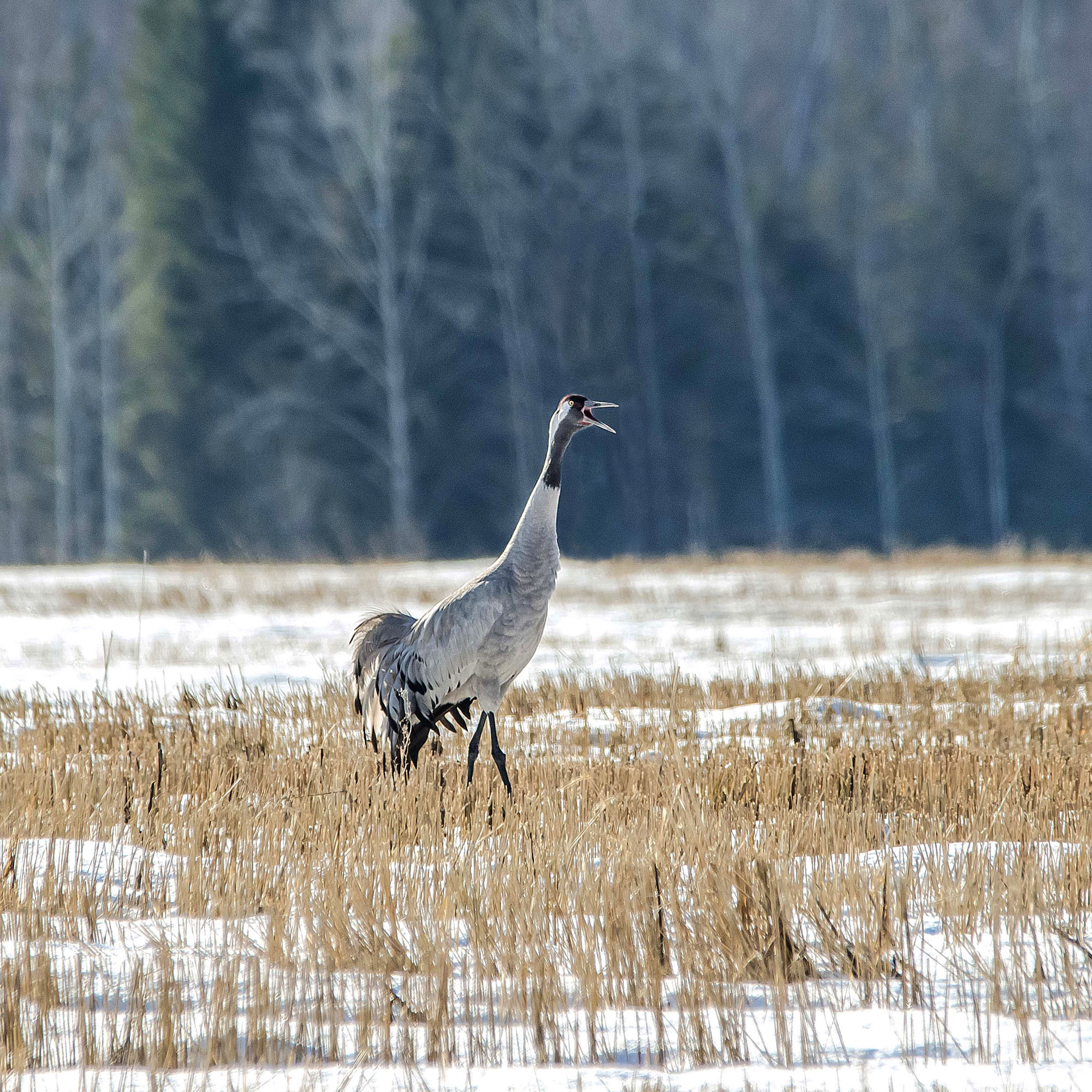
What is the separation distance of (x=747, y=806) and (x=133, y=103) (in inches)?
1219

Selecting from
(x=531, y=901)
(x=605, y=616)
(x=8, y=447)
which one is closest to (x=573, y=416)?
(x=531, y=901)

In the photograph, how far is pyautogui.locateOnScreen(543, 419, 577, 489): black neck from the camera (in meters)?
6.17

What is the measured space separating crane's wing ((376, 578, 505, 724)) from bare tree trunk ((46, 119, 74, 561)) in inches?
1061

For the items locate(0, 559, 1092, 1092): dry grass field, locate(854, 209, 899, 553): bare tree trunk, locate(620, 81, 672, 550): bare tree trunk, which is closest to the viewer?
locate(0, 559, 1092, 1092): dry grass field

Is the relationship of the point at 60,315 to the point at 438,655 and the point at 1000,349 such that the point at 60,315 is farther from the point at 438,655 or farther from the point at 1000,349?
the point at 438,655

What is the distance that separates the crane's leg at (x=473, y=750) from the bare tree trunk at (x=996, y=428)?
29.1 metres

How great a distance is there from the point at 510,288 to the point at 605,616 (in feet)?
57.8

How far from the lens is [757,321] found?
34.1 meters

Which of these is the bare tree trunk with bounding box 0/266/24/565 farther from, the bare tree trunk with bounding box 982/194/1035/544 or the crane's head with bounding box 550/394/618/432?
the crane's head with bounding box 550/394/618/432

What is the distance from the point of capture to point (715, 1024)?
3652 mm

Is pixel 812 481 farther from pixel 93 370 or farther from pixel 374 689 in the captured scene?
pixel 374 689

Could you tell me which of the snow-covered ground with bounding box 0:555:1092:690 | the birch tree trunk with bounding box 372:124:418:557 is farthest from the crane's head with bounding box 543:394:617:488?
the birch tree trunk with bounding box 372:124:418:557

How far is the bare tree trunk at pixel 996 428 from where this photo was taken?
3444 cm

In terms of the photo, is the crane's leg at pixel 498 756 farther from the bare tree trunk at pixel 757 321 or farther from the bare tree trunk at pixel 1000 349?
the bare tree trunk at pixel 1000 349
